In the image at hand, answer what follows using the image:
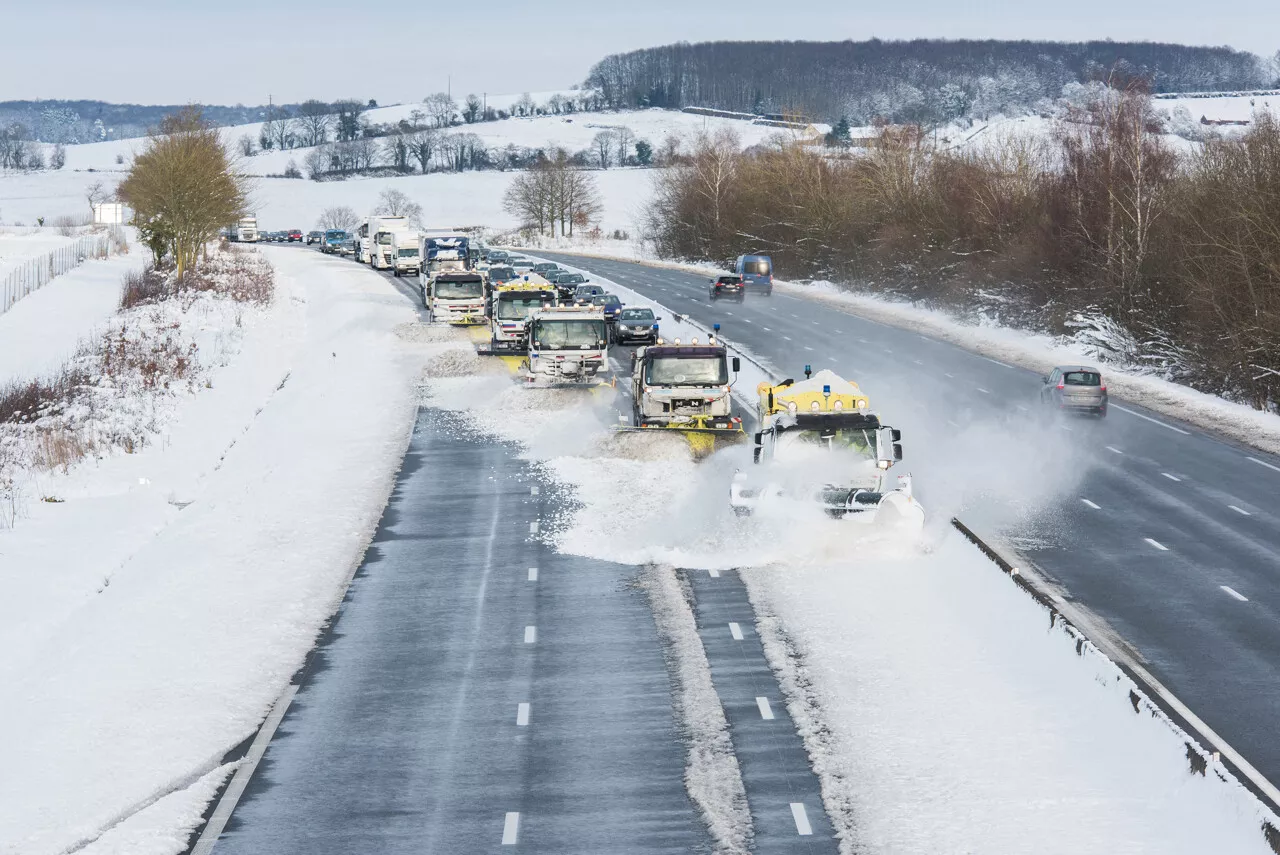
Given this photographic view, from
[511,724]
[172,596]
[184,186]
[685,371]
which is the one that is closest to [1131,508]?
[685,371]

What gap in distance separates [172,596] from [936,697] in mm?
11016

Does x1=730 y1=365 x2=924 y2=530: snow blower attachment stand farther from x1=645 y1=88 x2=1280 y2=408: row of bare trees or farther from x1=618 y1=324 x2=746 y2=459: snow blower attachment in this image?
x1=645 y1=88 x2=1280 y2=408: row of bare trees

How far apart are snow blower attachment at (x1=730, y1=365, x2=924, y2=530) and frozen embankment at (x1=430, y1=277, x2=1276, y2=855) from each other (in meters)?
0.40

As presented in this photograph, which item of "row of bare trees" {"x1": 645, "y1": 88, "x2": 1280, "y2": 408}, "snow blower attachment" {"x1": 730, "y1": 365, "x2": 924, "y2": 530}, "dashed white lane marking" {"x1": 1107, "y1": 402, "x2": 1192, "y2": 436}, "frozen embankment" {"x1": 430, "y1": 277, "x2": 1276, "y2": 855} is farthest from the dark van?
"snow blower attachment" {"x1": 730, "y1": 365, "x2": 924, "y2": 530}

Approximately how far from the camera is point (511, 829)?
1291cm

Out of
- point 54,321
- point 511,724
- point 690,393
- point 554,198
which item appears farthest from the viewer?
point 554,198

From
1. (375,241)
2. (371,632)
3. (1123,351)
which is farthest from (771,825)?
(375,241)

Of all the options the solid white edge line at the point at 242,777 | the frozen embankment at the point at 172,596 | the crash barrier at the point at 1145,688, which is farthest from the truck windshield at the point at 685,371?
the solid white edge line at the point at 242,777

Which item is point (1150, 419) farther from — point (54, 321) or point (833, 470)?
point (54, 321)

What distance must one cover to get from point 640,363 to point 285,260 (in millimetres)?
85842

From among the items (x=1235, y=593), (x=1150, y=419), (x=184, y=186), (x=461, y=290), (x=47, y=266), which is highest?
(x=184, y=186)

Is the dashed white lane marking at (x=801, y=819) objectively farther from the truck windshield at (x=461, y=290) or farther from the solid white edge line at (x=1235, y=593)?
the truck windshield at (x=461, y=290)

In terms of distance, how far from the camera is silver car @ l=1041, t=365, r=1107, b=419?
1505 inches

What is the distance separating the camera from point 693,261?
120062 millimetres
